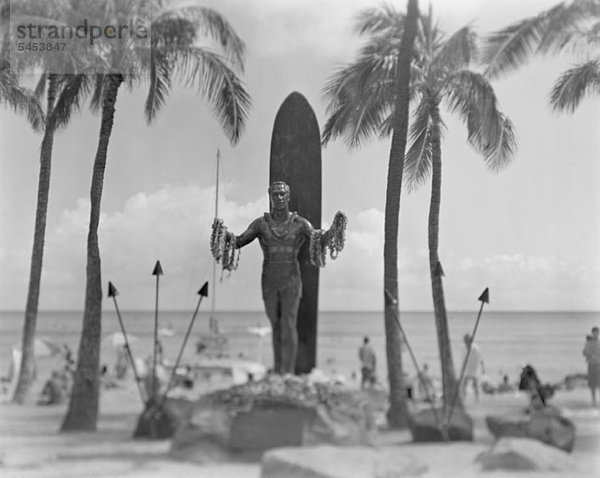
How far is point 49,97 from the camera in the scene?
795cm

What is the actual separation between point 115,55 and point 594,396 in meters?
5.74

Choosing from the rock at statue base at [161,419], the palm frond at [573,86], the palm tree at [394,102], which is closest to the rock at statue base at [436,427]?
the palm tree at [394,102]

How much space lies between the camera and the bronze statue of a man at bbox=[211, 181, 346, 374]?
7.01 metres

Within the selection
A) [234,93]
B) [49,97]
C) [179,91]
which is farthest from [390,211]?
[49,97]

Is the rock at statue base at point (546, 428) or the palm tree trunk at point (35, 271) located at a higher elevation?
the palm tree trunk at point (35, 271)

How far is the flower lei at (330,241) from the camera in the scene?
6859mm

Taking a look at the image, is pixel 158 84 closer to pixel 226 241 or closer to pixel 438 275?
pixel 226 241

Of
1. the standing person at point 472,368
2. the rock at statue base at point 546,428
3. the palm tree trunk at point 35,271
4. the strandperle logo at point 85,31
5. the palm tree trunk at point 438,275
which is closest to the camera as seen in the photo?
the rock at statue base at point 546,428

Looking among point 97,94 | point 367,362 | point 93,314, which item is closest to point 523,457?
point 367,362

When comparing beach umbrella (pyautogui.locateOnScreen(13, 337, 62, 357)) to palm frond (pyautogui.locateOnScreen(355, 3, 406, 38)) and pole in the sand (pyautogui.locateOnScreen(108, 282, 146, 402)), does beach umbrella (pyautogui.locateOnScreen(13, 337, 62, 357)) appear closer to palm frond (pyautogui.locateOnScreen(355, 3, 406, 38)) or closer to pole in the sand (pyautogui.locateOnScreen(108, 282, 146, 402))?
pole in the sand (pyautogui.locateOnScreen(108, 282, 146, 402))

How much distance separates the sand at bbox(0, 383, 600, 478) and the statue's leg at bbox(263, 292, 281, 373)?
3.18 feet

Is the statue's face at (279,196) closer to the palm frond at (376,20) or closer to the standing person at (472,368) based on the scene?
the palm frond at (376,20)

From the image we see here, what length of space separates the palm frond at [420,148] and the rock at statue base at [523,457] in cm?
283

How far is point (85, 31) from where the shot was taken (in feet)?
24.6
